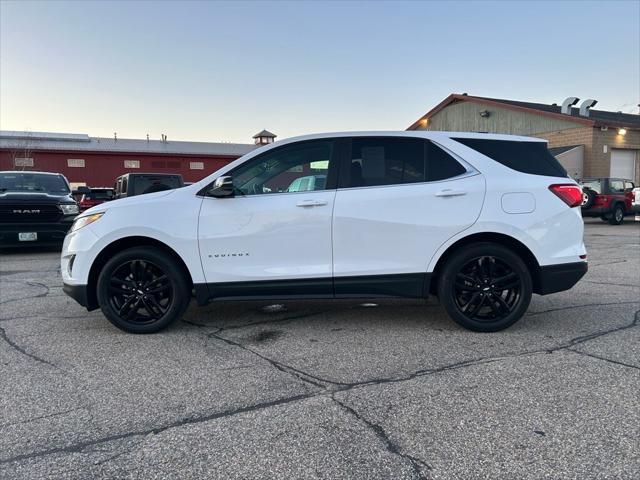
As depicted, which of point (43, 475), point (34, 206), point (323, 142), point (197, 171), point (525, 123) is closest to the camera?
point (43, 475)

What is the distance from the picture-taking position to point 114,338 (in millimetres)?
4320

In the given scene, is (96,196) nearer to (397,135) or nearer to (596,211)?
(397,135)

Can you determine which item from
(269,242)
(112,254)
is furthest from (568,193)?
(112,254)

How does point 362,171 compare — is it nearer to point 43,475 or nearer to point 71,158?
point 43,475

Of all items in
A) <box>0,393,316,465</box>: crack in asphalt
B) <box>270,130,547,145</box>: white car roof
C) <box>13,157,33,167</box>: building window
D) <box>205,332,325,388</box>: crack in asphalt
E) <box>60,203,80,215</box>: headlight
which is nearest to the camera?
<box>0,393,316,465</box>: crack in asphalt

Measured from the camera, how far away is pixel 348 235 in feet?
13.9

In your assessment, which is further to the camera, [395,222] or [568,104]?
[568,104]

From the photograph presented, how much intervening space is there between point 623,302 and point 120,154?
104ft

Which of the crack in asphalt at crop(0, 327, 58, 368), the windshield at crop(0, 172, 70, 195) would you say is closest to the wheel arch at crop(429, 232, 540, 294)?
the crack in asphalt at crop(0, 327, 58, 368)

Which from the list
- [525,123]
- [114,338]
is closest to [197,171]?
[525,123]

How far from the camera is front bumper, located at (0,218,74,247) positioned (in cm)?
957

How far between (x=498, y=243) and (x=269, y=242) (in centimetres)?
217

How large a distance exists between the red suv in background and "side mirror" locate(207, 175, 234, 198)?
17837 mm

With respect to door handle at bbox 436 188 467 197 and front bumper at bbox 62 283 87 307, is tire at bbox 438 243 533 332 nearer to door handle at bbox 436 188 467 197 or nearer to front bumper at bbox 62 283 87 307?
door handle at bbox 436 188 467 197
